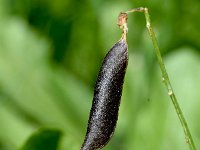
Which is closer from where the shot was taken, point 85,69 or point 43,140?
point 43,140

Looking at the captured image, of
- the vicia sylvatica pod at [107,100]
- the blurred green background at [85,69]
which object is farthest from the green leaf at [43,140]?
the vicia sylvatica pod at [107,100]

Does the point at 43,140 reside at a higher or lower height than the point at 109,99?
lower

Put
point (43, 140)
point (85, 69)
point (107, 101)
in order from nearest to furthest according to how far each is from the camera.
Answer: point (107, 101)
point (43, 140)
point (85, 69)

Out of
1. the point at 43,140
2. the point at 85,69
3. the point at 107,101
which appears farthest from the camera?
the point at 85,69

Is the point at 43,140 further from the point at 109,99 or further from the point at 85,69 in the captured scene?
the point at 85,69

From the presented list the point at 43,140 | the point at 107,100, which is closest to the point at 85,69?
the point at 43,140

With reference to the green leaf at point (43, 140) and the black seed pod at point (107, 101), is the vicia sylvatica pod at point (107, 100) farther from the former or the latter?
the green leaf at point (43, 140)

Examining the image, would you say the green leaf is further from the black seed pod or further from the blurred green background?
the black seed pod
